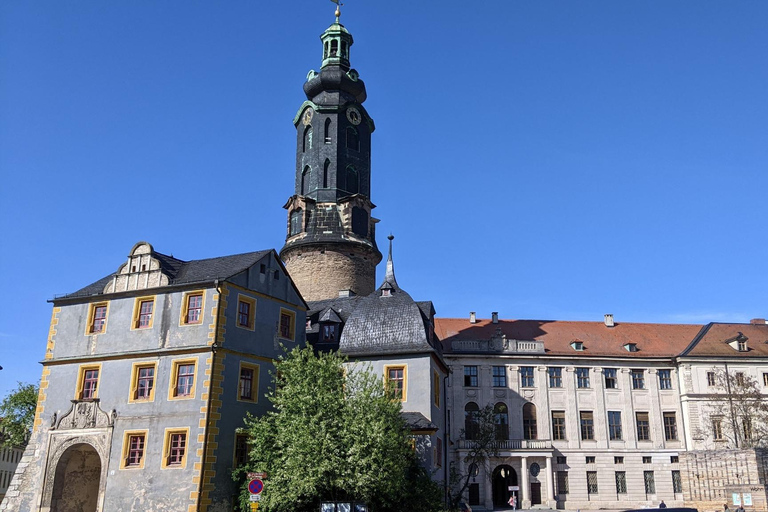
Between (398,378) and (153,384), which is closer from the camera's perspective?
(153,384)

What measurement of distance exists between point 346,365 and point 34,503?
47.4 ft

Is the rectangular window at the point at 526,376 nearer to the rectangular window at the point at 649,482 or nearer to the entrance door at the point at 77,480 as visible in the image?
the rectangular window at the point at 649,482

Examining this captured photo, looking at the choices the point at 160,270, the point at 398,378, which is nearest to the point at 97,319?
the point at 160,270

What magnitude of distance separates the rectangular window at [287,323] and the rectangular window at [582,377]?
26896 mm

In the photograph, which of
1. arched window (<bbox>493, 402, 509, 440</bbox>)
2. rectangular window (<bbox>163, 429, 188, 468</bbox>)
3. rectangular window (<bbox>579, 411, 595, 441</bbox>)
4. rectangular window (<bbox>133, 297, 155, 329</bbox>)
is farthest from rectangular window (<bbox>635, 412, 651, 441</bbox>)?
rectangular window (<bbox>133, 297, 155, 329</bbox>)

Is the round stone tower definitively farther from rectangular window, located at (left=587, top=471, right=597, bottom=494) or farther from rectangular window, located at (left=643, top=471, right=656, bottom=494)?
rectangular window, located at (left=643, top=471, right=656, bottom=494)

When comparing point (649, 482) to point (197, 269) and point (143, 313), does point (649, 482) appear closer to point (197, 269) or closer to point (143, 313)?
point (197, 269)

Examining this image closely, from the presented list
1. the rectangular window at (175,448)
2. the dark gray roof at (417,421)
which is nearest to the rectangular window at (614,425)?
→ the dark gray roof at (417,421)

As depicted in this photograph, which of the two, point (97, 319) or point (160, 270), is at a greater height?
point (160, 270)

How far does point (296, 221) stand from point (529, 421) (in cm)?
2177

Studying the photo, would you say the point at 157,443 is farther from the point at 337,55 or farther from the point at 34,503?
the point at 337,55

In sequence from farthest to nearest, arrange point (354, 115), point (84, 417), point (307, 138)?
point (307, 138) < point (354, 115) < point (84, 417)

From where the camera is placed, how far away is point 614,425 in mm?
55031

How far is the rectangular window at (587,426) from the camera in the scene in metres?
54.4
